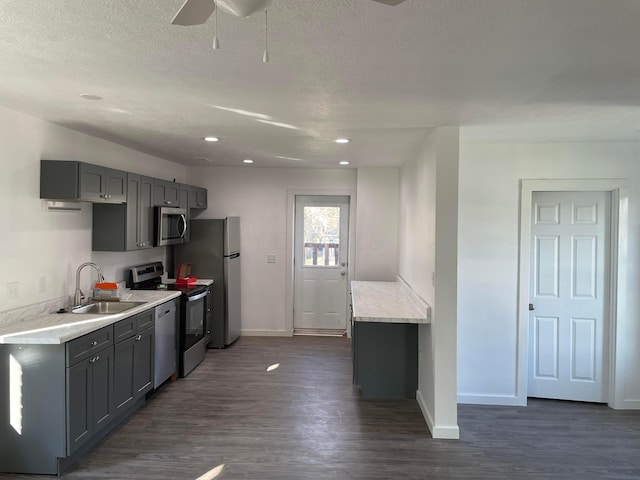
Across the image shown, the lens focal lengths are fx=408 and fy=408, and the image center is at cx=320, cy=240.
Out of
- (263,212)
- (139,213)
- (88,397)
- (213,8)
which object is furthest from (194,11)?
(263,212)

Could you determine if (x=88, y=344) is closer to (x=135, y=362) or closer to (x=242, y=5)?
(x=135, y=362)

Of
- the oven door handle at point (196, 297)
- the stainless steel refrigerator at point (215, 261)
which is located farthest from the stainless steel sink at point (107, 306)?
the stainless steel refrigerator at point (215, 261)

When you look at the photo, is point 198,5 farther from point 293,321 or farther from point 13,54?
point 293,321

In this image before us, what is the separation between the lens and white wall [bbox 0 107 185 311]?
9.46ft

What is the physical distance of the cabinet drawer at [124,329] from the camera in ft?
10.1

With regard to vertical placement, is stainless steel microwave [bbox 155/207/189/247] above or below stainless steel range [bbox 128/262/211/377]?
above

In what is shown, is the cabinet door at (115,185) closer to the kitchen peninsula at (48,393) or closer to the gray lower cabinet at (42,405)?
the kitchen peninsula at (48,393)

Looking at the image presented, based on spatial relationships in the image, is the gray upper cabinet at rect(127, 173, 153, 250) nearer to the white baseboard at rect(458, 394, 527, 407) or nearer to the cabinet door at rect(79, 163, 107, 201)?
the cabinet door at rect(79, 163, 107, 201)

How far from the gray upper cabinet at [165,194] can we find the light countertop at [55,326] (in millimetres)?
1343

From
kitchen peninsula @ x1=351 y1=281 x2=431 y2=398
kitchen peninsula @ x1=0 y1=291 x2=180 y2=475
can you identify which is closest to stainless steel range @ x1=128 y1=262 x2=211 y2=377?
kitchen peninsula @ x1=0 y1=291 x2=180 y2=475

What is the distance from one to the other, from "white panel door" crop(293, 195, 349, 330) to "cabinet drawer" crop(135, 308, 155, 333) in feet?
8.85

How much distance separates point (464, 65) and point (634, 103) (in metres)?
1.40

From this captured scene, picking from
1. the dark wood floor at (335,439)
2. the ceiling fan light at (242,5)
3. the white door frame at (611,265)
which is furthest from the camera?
the white door frame at (611,265)

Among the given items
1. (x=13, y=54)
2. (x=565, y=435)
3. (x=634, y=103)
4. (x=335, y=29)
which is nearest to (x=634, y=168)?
(x=634, y=103)
